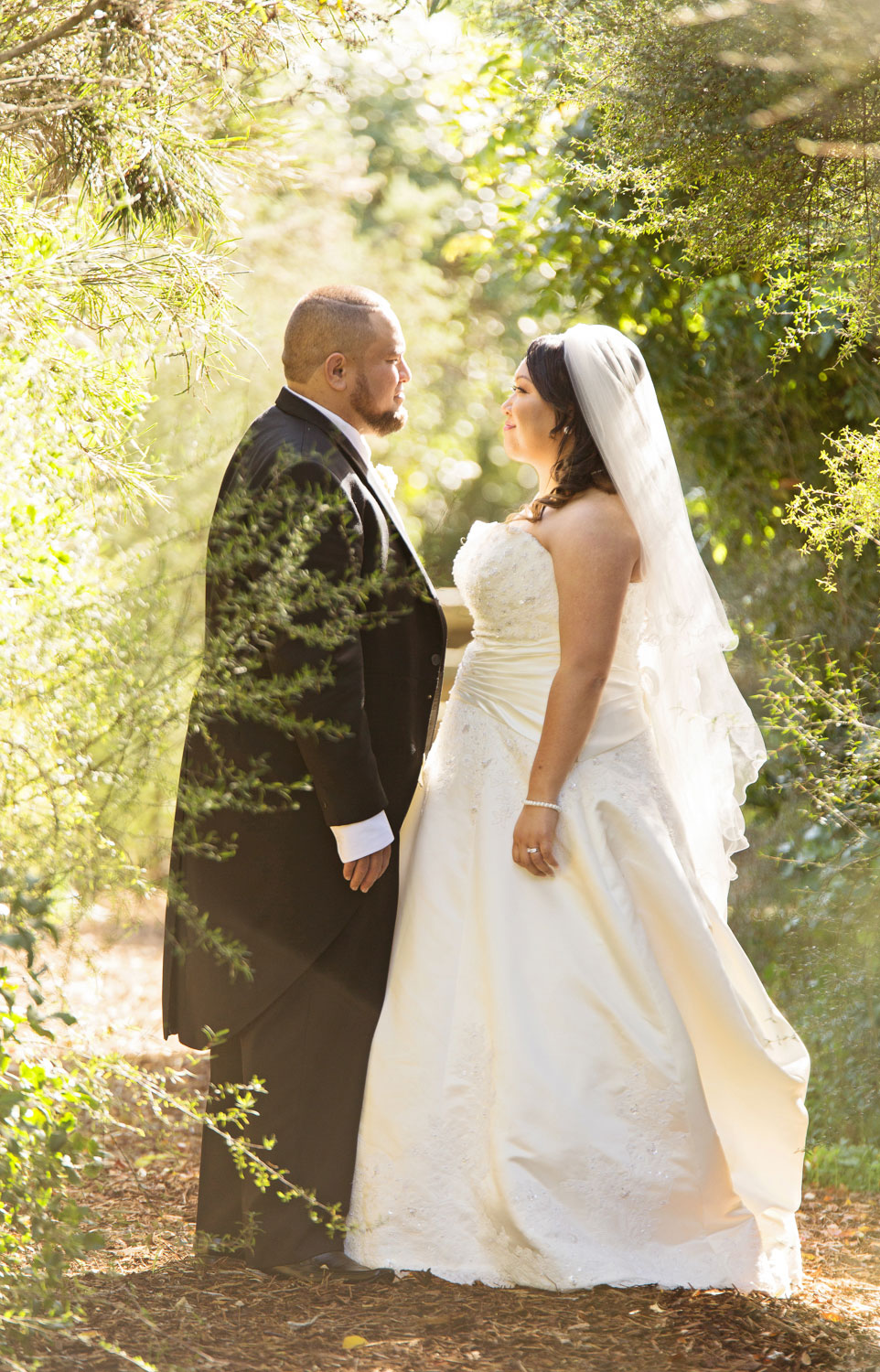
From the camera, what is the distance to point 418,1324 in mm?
2156

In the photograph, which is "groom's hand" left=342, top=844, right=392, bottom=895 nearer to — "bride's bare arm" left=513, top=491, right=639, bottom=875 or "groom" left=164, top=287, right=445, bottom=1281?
"groom" left=164, top=287, right=445, bottom=1281

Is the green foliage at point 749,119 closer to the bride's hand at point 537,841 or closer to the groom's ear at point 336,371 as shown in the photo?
the groom's ear at point 336,371

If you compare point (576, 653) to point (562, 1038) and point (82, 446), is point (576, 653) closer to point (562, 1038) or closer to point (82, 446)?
point (562, 1038)

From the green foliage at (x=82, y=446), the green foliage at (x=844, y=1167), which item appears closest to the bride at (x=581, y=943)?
the green foliage at (x=82, y=446)

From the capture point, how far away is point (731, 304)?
410 cm

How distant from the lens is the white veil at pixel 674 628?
253 centimetres

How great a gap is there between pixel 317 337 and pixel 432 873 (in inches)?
→ 45.5

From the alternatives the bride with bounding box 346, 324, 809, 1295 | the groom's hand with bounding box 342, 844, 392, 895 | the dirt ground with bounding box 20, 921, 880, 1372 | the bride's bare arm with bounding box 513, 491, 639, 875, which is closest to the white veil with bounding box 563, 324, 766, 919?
the bride with bounding box 346, 324, 809, 1295

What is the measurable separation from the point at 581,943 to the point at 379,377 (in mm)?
1251

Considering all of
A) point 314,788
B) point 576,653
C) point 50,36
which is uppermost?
point 50,36

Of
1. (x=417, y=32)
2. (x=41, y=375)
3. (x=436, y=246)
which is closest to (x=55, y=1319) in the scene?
(x=41, y=375)

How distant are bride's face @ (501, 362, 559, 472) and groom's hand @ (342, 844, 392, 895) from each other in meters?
0.90

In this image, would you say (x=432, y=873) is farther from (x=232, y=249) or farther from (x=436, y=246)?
(x=436, y=246)

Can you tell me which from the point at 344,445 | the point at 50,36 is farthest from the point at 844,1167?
the point at 50,36
